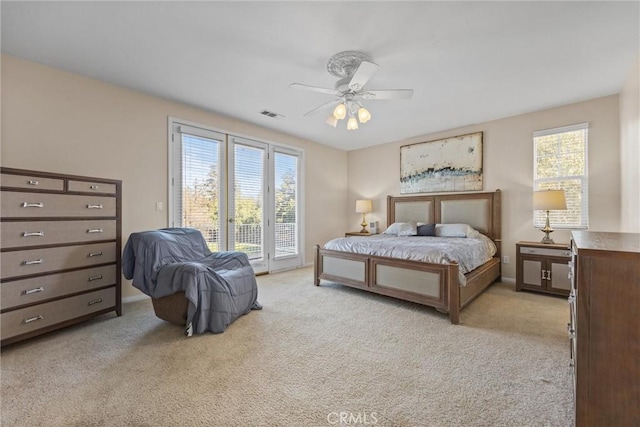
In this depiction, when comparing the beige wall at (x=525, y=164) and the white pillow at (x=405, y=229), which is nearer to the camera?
the beige wall at (x=525, y=164)

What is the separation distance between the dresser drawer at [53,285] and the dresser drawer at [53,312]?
0.06 metres

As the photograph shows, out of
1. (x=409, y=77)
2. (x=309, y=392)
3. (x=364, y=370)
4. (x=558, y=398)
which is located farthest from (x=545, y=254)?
(x=309, y=392)

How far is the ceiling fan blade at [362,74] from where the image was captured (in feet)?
7.27

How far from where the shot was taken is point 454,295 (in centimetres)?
269

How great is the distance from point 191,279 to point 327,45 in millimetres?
2349

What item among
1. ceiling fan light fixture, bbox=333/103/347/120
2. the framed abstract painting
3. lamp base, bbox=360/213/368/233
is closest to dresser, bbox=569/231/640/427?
ceiling fan light fixture, bbox=333/103/347/120

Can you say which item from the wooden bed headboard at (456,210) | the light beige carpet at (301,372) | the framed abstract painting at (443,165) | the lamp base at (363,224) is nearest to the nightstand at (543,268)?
the wooden bed headboard at (456,210)

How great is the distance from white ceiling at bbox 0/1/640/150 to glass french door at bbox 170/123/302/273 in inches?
29.4

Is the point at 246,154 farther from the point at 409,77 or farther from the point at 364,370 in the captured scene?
the point at 364,370

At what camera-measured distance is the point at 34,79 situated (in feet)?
8.84

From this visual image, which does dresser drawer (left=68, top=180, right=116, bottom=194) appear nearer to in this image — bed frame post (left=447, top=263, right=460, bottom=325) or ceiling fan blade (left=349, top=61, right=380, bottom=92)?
ceiling fan blade (left=349, top=61, right=380, bottom=92)

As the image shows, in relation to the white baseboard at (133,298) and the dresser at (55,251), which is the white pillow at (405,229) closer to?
the white baseboard at (133,298)

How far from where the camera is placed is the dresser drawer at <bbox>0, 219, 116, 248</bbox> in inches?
82.8

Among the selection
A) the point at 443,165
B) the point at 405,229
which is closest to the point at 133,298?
the point at 405,229
